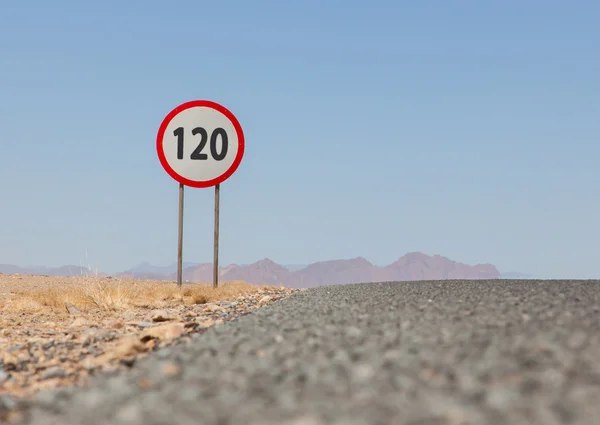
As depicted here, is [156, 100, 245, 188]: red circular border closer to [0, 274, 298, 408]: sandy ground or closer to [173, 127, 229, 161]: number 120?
[173, 127, 229, 161]: number 120

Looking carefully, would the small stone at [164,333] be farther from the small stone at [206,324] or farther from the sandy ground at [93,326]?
the small stone at [206,324]

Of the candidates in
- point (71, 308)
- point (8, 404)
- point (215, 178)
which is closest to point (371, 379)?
point (8, 404)

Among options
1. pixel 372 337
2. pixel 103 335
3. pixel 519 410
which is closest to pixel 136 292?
pixel 103 335

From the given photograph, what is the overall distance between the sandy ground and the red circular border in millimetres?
2046

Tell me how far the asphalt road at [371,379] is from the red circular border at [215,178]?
25.1 ft

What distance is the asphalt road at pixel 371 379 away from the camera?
209cm

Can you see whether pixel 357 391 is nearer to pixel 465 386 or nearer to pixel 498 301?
pixel 465 386

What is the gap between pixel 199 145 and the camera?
11547mm

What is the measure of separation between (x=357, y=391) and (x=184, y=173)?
9.64m

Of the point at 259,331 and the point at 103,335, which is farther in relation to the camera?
the point at 103,335

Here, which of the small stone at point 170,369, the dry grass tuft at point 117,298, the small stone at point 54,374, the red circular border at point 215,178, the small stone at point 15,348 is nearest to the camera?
the small stone at point 170,369

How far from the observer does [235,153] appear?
38.2 feet

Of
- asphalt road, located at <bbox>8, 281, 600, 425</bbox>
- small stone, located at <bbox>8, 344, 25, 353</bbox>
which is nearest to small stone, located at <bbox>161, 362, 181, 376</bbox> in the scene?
asphalt road, located at <bbox>8, 281, 600, 425</bbox>

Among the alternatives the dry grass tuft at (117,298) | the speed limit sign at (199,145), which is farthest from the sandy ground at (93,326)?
the speed limit sign at (199,145)
